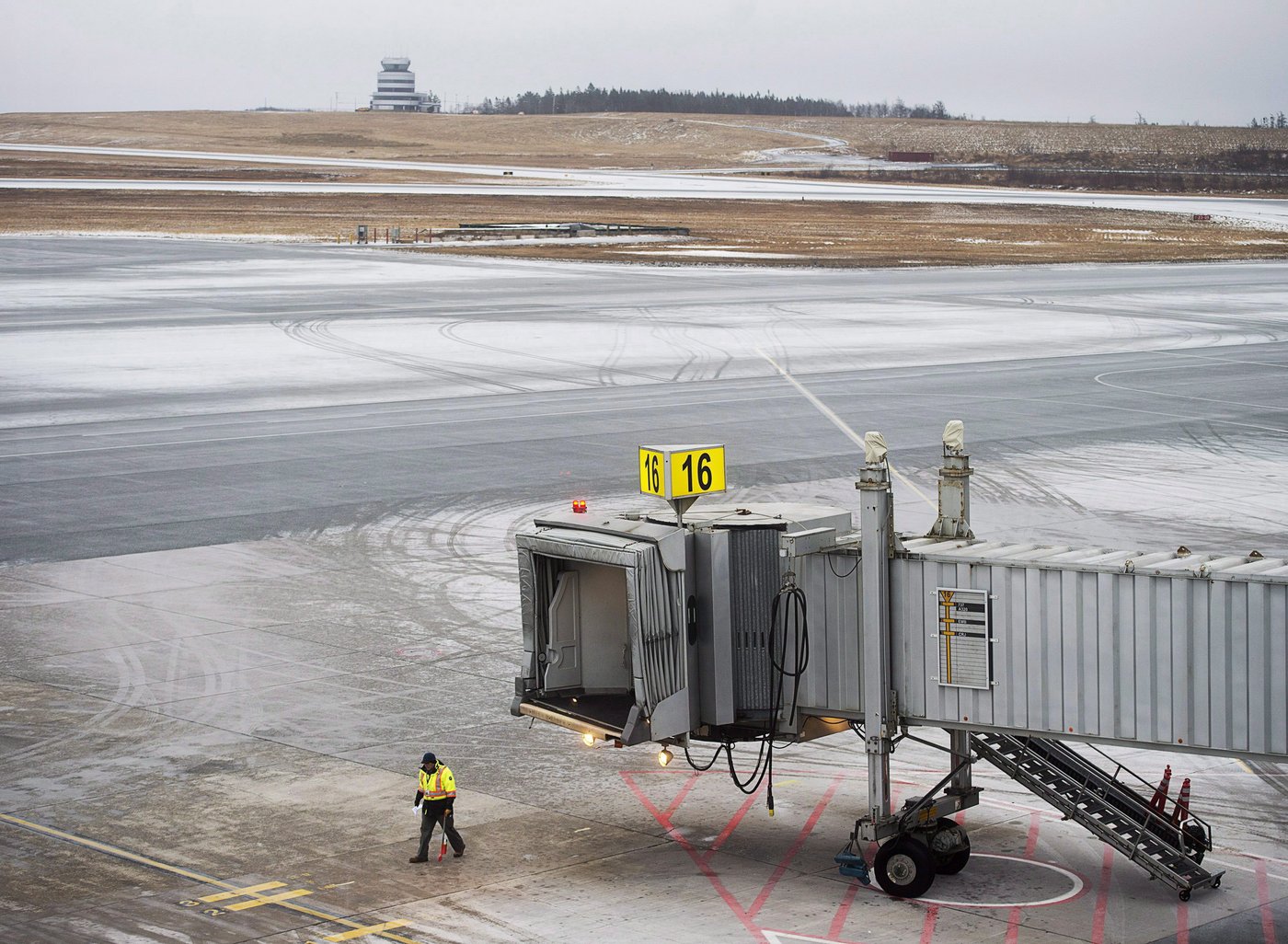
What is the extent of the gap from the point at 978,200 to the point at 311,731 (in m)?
156

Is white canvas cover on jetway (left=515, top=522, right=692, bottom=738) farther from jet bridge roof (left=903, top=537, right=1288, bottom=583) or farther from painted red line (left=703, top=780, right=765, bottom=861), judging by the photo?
jet bridge roof (left=903, top=537, right=1288, bottom=583)

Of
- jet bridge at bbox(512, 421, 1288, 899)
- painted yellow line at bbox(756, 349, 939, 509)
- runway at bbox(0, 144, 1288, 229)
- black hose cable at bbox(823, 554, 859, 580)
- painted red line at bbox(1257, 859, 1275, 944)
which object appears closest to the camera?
jet bridge at bbox(512, 421, 1288, 899)

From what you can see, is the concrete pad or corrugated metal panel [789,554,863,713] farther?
corrugated metal panel [789,554,863,713]

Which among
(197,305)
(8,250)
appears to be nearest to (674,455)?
(197,305)

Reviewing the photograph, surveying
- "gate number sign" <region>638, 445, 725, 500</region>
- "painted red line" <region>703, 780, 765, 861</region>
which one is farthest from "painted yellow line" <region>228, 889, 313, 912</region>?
"gate number sign" <region>638, 445, 725, 500</region>

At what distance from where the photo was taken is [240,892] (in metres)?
17.5

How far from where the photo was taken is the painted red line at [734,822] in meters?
18.9

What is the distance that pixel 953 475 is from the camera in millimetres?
18016

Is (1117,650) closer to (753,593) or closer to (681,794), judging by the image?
(753,593)

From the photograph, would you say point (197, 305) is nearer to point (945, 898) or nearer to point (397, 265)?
point (397, 265)

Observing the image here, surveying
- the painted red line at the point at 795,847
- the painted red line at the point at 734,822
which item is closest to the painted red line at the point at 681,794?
the painted red line at the point at 734,822

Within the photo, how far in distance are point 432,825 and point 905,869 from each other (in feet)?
17.2

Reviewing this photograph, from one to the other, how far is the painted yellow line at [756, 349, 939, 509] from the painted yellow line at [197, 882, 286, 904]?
2113cm

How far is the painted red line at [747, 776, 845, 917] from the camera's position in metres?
17.2
